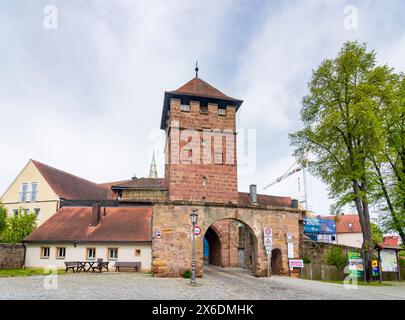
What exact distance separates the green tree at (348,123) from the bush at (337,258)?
1735 millimetres

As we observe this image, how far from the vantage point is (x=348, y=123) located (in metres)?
20.4

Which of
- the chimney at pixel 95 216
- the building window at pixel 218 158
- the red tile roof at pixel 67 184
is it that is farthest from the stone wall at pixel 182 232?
the red tile roof at pixel 67 184

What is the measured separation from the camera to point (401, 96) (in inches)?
790

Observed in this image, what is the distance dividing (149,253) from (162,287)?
11.1 m

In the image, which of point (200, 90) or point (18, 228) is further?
point (200, 90)

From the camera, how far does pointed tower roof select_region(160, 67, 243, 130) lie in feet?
112

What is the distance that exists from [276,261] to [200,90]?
800 inches

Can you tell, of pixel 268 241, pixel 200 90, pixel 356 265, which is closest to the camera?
pixel 356 265

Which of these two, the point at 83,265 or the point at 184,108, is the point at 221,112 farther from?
the point at 83,265

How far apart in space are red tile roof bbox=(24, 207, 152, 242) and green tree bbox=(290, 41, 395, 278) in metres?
12.7

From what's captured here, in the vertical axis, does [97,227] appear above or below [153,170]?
below

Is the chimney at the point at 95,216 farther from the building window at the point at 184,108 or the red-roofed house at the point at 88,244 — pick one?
the building window at the point at 184,108

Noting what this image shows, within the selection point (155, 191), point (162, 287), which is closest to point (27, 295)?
point (162, 287)

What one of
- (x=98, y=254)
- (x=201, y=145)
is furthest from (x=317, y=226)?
(x=98, y=254)
